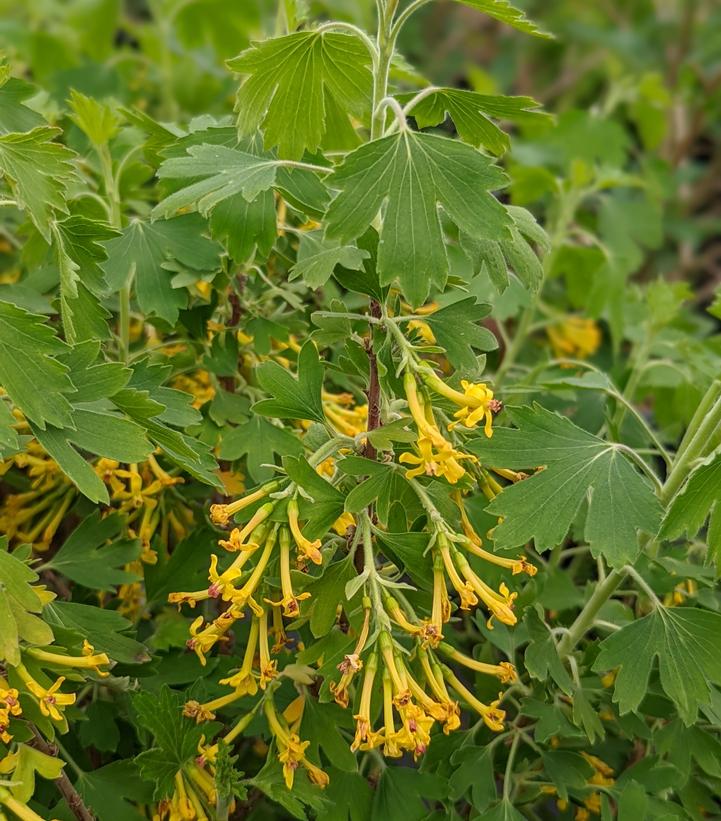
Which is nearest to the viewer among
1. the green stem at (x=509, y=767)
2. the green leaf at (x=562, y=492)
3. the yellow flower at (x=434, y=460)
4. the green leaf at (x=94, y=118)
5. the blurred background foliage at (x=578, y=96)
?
the yellow flower at (x=434, y=460)

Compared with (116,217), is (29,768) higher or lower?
lower

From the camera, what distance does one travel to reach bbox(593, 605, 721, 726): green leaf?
808 millimetres

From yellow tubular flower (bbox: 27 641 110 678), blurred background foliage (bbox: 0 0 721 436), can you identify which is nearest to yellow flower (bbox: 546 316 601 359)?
blurred background foliage (bbox: 0 0 721 436)

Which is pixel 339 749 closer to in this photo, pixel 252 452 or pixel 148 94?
pixel 252 452

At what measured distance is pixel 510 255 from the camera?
0.81 m

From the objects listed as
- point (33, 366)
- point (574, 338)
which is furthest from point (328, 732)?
point (574, 338)

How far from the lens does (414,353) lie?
73 centimetres

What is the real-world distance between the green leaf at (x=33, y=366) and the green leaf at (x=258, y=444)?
172 mm

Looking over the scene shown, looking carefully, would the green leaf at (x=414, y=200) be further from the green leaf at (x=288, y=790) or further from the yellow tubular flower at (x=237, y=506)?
the green leaf at (x=288, y=790)

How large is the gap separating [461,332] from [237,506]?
8.8 inches

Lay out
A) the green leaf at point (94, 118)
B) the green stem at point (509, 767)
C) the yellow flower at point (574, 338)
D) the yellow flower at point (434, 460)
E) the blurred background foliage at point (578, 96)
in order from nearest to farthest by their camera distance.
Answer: the yellow flower at point (434, 460) → the green stem at point (509, 767) → the green leaf at point (94, 118) → the blurred background foliage at point (578, 96) → the yellow flower at point (574, 338)

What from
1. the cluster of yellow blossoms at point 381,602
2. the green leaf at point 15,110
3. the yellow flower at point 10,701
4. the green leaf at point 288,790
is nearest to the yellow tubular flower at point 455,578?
the cluster of yellow blossoms at point 381,602

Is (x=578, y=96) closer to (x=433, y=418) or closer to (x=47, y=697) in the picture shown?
(x=433, y=418)

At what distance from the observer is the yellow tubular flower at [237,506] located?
27.6 inches
